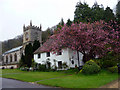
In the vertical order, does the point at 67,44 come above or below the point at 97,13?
below

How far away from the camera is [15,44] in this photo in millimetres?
66750

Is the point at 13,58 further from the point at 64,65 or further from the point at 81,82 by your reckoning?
the point at 81,82

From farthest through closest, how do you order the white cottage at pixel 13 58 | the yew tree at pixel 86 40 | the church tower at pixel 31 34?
the white cottage at pixel 13 58
the church tower at pixel 31 34
the yew tree at pixel 86 40

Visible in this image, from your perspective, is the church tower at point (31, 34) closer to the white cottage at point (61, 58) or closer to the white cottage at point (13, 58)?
the white cottage at point (13, 58)

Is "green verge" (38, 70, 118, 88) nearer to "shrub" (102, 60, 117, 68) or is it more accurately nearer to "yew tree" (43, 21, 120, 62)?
"shrub" (102, 60, 117, 68)

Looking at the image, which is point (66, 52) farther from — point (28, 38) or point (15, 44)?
point (15, 44)

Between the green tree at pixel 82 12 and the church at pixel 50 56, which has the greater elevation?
the green tree at pixel 82 12

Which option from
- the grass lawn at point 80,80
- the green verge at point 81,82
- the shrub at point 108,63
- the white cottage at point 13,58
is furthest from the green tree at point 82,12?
the white cottage at point 13,58

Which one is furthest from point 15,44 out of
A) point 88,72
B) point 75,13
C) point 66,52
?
point 88,72

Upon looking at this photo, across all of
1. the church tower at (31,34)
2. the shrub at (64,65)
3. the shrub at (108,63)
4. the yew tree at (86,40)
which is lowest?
the shrub at (64,65)

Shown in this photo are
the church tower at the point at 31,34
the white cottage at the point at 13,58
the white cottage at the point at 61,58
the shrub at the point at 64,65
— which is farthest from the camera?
Result: the white cottage at the point at 13,58

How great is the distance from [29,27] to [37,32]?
10.5 ft

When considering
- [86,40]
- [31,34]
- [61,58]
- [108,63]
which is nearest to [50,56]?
[61,58]

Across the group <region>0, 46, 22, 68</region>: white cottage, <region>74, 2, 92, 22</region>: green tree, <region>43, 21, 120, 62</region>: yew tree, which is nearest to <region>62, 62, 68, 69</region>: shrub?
<region>43, 21, 120, 62</region>: yew tree
